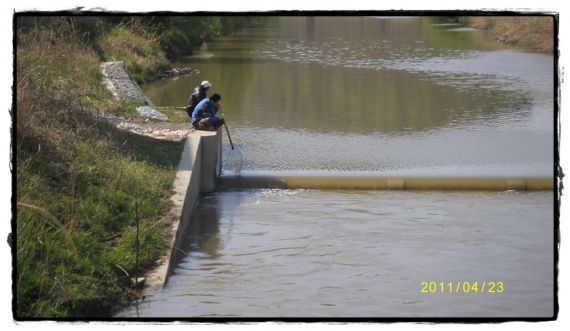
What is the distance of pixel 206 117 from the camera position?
1402 centimetres

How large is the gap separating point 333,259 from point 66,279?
313cm

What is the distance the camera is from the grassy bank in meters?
7.83

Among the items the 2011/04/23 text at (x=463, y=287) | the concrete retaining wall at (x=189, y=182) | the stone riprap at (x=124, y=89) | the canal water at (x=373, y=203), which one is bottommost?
the 2011/04/23 text at (x=463, y=287)

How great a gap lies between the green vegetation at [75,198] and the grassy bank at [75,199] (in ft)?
0.04

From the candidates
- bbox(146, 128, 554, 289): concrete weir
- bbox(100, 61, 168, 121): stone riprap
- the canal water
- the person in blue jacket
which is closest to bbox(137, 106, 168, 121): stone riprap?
bbox(100, 61, 168, 121): stone riprap

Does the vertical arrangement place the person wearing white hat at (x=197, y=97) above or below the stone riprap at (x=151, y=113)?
above

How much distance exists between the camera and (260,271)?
962 cm

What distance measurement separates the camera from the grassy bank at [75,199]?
25.7 ft

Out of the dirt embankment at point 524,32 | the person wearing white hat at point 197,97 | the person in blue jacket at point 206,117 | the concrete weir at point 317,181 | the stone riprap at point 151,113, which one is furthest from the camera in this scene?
the dirt embankment at point 524,32

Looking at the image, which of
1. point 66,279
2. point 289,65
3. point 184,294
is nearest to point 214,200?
point 184,294

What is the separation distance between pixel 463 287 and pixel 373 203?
3373mm

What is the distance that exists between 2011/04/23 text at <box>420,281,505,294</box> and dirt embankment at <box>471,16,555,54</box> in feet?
61.0

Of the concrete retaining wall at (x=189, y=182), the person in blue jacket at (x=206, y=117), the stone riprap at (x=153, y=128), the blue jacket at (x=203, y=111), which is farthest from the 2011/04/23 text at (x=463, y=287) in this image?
the blue jacket at (x=203, y=111)

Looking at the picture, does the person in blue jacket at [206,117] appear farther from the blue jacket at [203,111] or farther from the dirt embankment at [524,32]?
the dirt embankment at [524,32]
